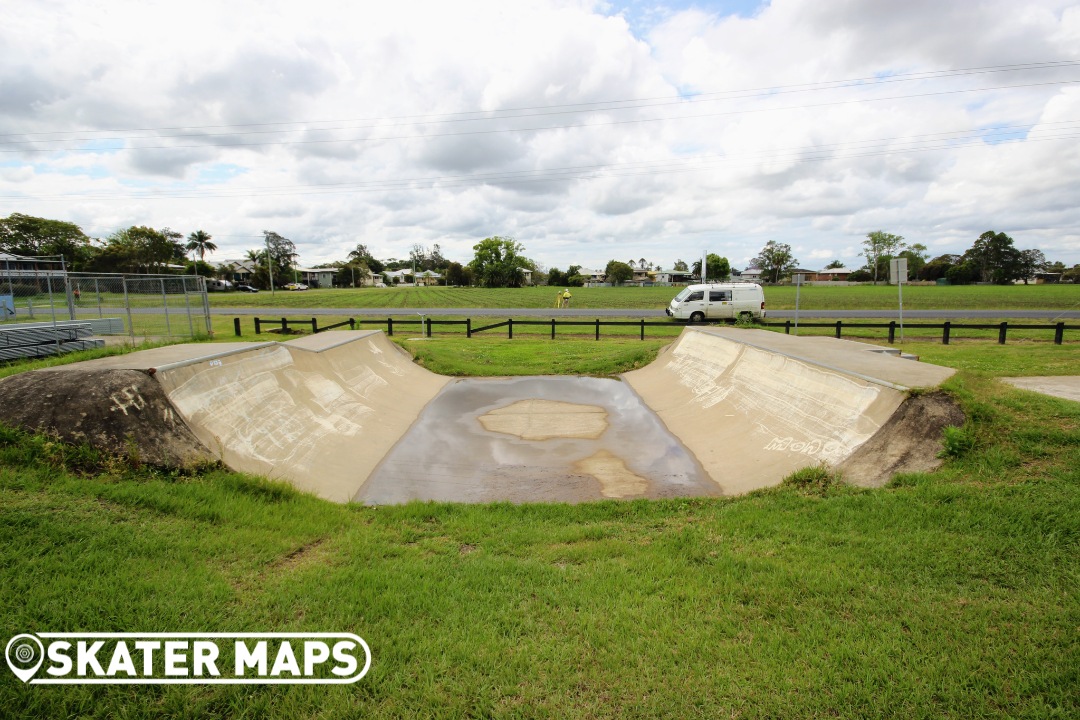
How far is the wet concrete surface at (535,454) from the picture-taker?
21.4 ft

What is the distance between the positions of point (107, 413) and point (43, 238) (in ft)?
305

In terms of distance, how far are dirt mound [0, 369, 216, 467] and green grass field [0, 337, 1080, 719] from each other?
0.78 ft

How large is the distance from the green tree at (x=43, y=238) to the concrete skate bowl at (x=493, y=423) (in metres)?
83.4

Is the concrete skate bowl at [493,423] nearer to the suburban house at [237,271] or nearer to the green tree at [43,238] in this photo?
the green tree at [43,238]

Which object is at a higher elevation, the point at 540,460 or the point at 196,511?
the point at 196,511

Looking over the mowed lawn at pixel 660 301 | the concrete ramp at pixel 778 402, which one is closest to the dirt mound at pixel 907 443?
the concrete ramp at pixel 778 402

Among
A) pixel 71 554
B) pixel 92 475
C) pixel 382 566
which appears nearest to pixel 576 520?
pixel 382 566

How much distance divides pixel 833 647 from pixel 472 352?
1508cm

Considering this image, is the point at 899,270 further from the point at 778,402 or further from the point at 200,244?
the point at 200,244

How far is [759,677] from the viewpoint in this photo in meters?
2.95

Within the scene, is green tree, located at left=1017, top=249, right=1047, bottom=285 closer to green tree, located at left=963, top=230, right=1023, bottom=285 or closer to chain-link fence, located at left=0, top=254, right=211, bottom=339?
green tree, located at left=963, top=230, right=1023, bottom=285

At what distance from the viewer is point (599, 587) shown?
12.8ft

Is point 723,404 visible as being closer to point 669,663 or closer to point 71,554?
point 669,663

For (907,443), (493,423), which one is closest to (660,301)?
(493,423)
